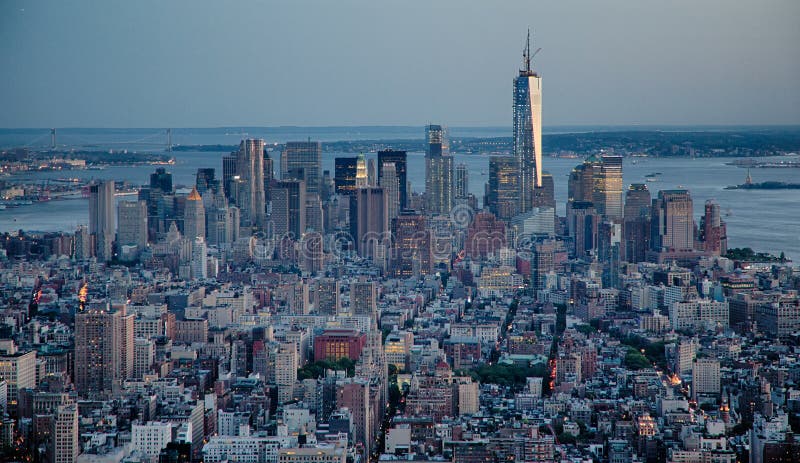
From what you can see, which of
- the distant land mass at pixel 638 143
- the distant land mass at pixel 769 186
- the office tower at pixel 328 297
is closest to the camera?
the office tower at pixel 328 297

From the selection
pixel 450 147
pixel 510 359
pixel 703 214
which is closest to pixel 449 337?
pixel 510 359

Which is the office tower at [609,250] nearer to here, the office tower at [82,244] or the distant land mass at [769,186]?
the distant land mass at [769,186]

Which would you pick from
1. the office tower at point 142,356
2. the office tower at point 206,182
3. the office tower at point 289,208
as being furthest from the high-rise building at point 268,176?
the office tower at point 142,356

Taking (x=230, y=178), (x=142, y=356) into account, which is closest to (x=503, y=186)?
(x=230, y=178)

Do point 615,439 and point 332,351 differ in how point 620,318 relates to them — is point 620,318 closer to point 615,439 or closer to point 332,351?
point 332,351

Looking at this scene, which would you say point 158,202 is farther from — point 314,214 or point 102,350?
point 102,350

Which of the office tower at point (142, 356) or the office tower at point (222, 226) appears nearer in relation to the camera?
the office tower at point (142, 356)

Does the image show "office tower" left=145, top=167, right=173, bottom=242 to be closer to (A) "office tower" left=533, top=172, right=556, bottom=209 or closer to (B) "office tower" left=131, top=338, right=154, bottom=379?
(A) "office tower" left=533, top=172, right=556, bottom=209
